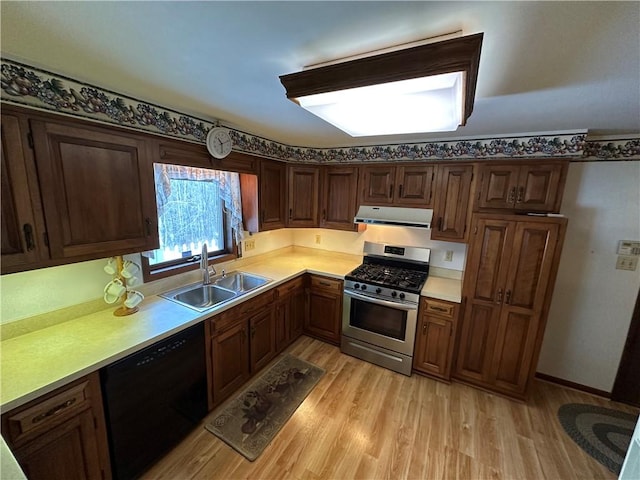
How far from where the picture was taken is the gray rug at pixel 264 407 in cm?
186

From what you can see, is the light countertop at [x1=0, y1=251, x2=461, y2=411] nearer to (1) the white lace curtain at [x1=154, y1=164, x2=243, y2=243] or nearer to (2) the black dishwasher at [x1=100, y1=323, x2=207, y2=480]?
(2) the black dishwasher at [x1=100, y1=323, x2=207, y2=480]

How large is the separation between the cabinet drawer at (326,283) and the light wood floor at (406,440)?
89 centimetres

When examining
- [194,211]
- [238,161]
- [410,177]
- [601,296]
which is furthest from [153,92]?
[601,296]

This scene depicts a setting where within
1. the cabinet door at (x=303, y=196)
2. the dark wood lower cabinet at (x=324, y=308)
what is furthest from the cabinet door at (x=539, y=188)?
the cabinet door at (x=303, y=196)

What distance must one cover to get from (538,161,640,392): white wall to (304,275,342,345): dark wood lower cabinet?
2056 millimetres

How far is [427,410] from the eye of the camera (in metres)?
2.16

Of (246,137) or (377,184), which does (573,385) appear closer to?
(377,184)

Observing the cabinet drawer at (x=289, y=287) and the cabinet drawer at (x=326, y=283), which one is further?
the cabinet drawer at (x=326, y=283)

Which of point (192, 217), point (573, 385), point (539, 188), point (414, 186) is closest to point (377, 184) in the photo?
point (414, 186)

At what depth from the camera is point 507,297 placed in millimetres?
2176

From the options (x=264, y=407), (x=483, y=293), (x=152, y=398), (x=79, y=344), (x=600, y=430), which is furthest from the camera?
(x=483, y=293)

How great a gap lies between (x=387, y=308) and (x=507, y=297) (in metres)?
1.01

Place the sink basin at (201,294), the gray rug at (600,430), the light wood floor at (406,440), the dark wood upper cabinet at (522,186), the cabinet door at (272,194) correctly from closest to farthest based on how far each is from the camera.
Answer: the light wood floor at (406,440), the gray rug at (600,430), the dark wood upper cabinet at (522,186), the sink basin at (201,294), the cabinet door at (272,194)

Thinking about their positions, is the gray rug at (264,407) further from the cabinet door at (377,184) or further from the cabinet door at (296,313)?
the cabinet door at (377,184)
